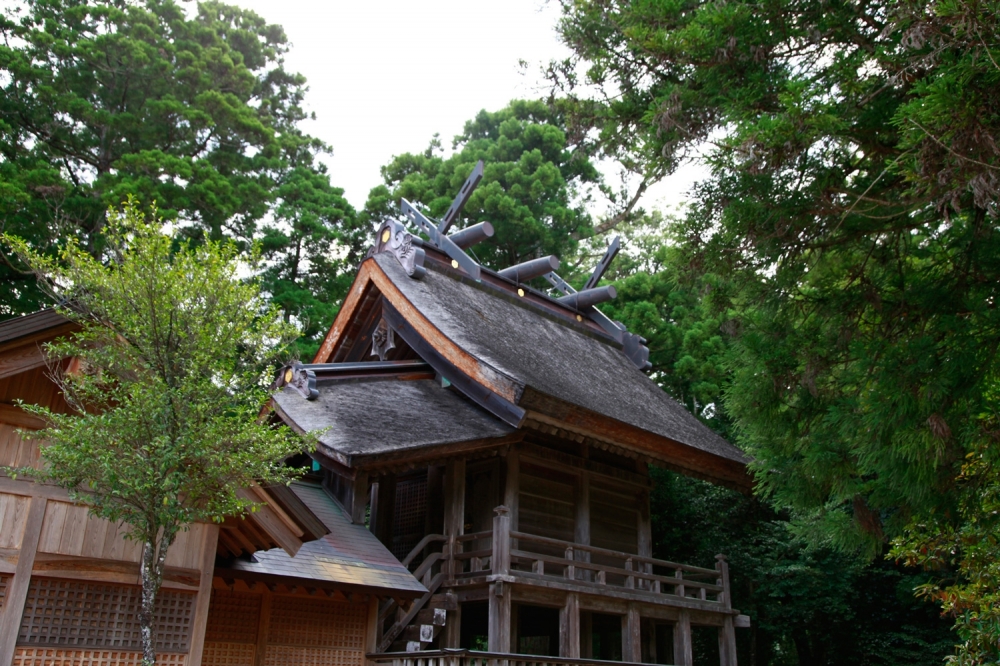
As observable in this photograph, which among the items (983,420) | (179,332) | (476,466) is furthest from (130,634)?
(983,420)

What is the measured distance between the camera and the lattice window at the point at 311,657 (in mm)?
8250

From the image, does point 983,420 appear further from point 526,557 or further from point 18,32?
point 18,32

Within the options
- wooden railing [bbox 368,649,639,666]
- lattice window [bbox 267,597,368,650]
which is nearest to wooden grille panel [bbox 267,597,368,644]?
lattice window [bbox 267,597,368,650]

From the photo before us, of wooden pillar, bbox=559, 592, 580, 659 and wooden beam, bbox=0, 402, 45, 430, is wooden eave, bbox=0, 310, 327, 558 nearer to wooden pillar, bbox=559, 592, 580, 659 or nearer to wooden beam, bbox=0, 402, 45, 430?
wooden beam, bbox=0, 402, 45, 430

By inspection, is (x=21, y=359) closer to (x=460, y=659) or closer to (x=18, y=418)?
(x=18, y=418)

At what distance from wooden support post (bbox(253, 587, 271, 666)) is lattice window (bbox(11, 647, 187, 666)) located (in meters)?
1.44

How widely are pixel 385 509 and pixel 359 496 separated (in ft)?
4.78

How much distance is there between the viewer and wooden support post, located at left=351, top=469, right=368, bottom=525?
415 inches

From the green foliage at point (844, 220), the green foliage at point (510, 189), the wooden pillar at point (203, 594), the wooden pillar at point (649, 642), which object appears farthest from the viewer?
the green foliage at point (510, 189)

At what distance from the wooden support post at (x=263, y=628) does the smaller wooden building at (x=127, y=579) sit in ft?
0.03

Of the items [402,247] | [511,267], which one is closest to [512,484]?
[402,247]

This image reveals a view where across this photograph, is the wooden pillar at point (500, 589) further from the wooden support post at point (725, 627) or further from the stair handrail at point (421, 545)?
the wooden support post at point (725, 627)

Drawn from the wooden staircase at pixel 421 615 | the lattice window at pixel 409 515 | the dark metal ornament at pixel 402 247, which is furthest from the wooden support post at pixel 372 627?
the dark metal ornament at pixel 402 247

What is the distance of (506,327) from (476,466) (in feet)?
10.3
